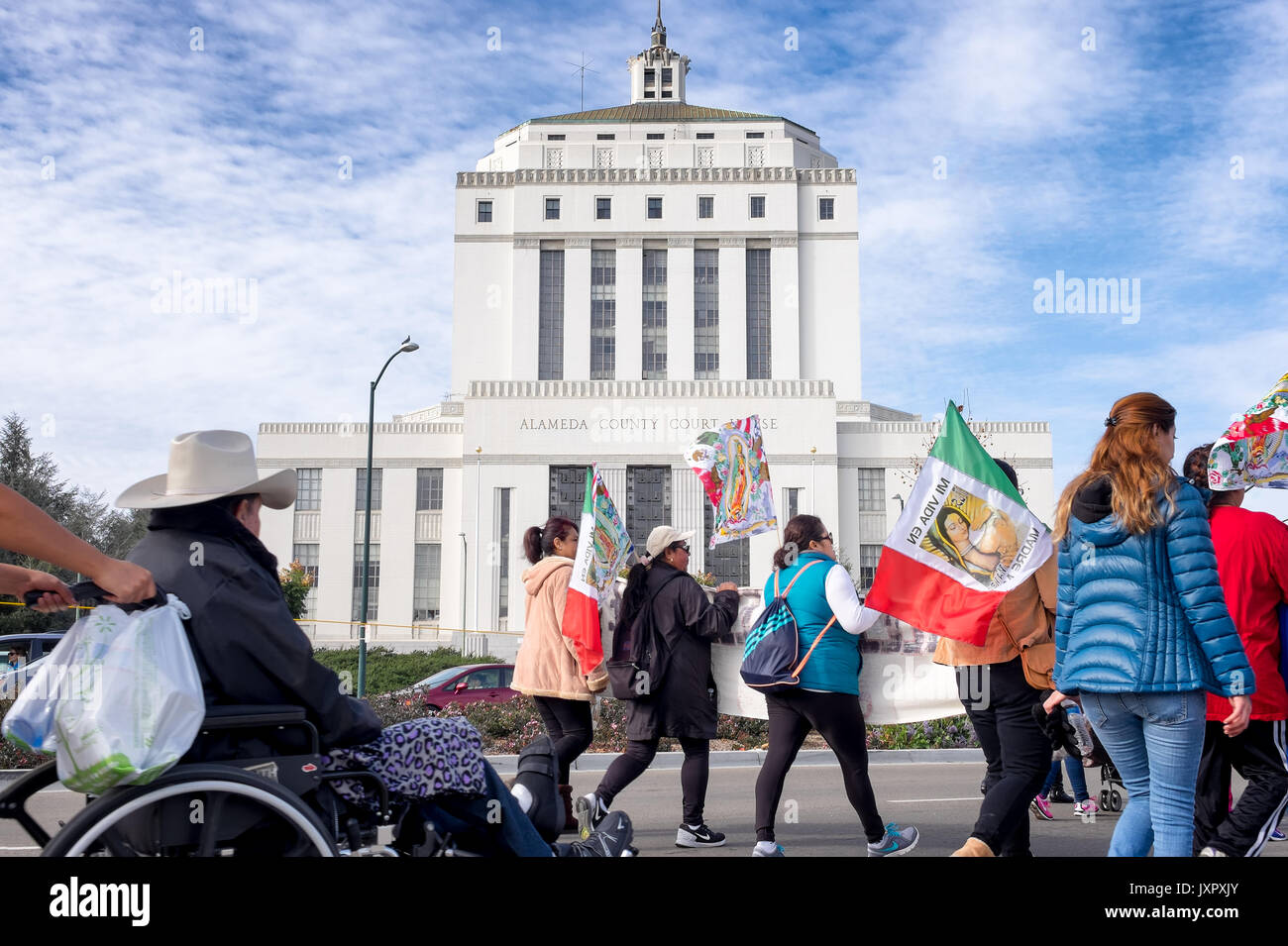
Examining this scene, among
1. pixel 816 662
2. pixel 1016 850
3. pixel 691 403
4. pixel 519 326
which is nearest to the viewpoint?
pixel 1016 850

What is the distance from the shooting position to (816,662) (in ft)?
20.0

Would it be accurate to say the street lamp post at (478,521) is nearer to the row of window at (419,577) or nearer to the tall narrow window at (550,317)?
the row of window at (419,577)

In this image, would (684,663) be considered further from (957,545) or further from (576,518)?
(576,518)

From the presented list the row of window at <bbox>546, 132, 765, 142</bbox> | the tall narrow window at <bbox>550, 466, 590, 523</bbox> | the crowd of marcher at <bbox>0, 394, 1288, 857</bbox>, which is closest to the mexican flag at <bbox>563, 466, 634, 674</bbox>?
the crowd of marcher at <bbox>0, 394, 1288, 857</bbox>

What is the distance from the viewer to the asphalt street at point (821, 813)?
6.83m

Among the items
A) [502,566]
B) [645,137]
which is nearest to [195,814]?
[502,566]

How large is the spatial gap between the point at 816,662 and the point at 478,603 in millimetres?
45085

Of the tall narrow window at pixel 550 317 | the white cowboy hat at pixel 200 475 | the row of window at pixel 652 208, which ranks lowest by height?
the white cowboy hat at pixel 200 475

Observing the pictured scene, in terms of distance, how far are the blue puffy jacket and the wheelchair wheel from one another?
9.54 feet

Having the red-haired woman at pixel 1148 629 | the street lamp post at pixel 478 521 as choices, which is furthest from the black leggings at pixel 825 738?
the street lamp post at pixel 478 521

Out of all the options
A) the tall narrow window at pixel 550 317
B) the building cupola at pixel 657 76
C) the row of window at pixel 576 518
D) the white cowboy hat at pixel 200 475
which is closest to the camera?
the white cowboy hat at pixel 200 475

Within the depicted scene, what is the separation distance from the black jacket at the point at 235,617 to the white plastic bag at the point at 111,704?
0.81 ft

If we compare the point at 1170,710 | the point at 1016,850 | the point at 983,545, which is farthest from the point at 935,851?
the point at 1170,710
